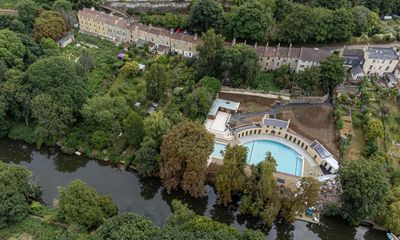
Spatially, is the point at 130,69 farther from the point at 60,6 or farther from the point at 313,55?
the point at 313,55

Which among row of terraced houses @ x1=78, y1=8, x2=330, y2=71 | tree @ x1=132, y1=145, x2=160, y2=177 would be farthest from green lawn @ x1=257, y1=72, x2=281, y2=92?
tree @ x1=132, y1=145, x2=160, y2=177

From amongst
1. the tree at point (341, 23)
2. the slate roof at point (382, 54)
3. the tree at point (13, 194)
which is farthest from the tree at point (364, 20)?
the tree at point (13, 194)

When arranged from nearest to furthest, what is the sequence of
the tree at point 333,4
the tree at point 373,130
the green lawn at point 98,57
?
the tree at point 373,130
the green lawn at point 98,57
the tree at point 333,4

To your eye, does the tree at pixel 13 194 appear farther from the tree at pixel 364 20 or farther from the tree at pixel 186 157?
the tree at pixel 364 20

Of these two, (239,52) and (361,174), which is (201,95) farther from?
(361,174)

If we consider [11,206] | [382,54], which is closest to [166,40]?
[382,54]

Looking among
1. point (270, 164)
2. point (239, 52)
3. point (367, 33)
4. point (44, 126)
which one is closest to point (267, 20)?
point (239, 52)
